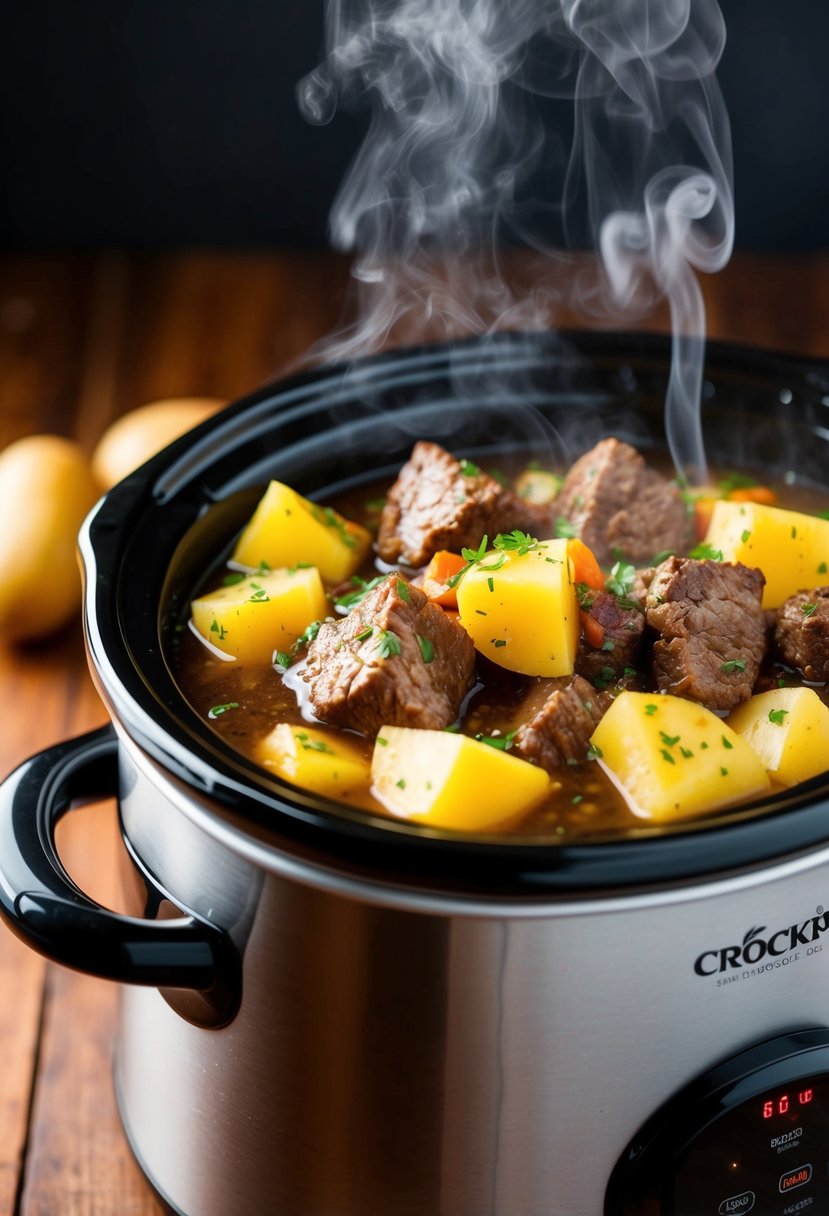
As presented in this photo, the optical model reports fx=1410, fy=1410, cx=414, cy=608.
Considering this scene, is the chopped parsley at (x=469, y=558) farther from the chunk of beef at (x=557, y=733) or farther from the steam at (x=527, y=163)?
the steam at (x=527, y=163)

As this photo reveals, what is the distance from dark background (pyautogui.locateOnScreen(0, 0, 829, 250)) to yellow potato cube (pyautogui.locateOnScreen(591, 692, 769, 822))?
3.35 m

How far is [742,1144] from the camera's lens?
2.00 m

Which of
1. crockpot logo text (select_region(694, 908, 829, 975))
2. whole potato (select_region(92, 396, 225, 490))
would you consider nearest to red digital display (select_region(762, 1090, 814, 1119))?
crockpot logo text (select_region(694, 908, 829, 975))

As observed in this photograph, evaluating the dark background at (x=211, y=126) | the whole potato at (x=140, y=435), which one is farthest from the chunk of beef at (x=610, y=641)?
the dark background at (x=211, y=126)

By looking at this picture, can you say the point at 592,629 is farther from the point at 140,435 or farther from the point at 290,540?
the point at 140,435

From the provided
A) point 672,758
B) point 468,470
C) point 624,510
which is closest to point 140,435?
point 468,470

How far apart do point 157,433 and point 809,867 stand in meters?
2.50

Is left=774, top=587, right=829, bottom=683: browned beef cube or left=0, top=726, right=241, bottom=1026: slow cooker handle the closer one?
left=0, top=726, right=241, bottom=1026: slow cooker handle

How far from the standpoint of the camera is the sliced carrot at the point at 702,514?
271 cm

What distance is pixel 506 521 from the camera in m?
2.61

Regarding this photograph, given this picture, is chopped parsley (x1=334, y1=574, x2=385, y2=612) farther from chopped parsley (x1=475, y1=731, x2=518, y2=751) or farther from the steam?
the steam

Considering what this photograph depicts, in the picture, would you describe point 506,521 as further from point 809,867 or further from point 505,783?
point 809,867

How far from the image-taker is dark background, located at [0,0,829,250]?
4.72 meters

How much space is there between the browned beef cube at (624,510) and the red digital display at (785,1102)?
1018mm
